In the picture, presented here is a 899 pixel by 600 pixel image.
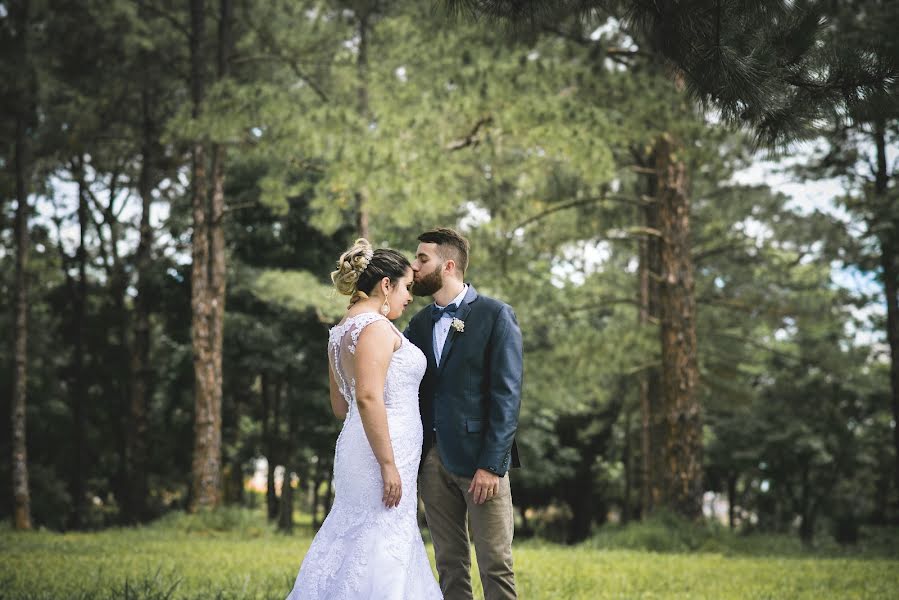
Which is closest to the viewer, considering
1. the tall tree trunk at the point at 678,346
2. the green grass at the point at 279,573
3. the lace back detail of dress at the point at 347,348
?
the lace back detail of dress at the point at 347,348

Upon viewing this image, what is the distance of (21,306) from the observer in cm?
1684

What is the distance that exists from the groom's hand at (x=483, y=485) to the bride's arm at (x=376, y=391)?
1.34ft

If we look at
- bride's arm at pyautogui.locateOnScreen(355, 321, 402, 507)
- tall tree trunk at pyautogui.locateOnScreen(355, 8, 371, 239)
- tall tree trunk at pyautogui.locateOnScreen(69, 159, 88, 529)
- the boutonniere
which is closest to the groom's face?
the boutonniere

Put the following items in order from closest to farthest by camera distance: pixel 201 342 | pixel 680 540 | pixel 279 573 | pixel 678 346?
pixel 279 573 < pixel 680 540 < pixel 678 346 < pixel 201 342

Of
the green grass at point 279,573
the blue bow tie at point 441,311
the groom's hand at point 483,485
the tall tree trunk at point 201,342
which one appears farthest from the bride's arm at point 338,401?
the tall tree trunk at point 201,342

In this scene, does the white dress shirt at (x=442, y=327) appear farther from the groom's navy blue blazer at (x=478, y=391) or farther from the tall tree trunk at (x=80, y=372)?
the tall tree trunk at (x=80, y=372)

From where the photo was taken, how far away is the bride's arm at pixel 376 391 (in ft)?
13.4

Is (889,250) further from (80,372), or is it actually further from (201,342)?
(80,372)

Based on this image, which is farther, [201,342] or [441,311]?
[201,342]

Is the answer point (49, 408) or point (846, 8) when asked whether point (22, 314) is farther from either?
point (846, 8)

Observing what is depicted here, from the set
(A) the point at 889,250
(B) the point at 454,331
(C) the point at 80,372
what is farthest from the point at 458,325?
(C) the point at 80,372

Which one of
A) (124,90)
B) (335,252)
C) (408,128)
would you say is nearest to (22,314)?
(124,90)

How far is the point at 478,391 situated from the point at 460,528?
31.1 inches

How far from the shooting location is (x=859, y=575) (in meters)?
9.13
